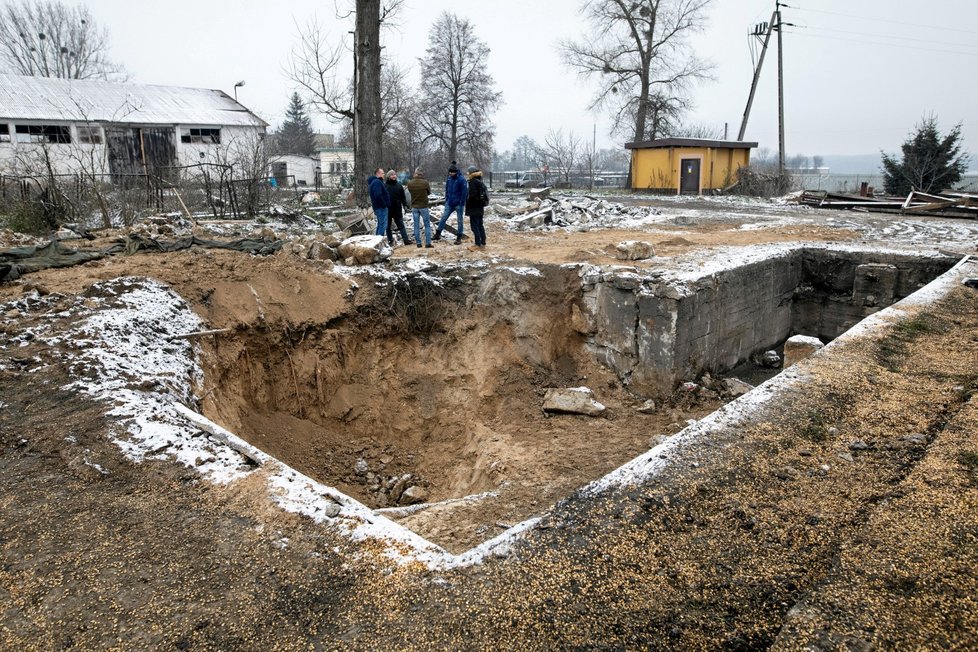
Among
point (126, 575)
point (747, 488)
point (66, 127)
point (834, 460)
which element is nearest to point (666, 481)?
point (747, 488)

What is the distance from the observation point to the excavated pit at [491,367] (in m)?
6.07

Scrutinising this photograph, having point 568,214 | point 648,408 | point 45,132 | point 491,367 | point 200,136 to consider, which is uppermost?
point 200,136

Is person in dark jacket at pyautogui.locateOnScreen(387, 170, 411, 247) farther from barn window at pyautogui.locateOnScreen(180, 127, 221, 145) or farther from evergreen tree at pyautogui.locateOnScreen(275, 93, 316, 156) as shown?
evergreen tree at pyautogui.locateOnScreen(275, 93, 316, 156)

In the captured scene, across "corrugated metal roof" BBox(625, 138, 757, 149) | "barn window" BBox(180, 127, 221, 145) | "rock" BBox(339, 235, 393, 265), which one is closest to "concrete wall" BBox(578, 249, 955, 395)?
"rock" BBox(339, 235, 393, 265)

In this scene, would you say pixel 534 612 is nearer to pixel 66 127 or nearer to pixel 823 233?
pixel 823 233

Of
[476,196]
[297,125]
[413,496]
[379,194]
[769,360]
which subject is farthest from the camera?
[297,125]

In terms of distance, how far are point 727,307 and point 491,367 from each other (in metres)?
3.36

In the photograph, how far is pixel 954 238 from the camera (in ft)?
36.2

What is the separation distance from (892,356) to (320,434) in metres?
5.44

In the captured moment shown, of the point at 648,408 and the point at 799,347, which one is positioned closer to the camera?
the point at 799,347

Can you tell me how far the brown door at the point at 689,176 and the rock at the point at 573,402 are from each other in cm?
2029

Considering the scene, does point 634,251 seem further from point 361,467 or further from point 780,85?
point 780,85

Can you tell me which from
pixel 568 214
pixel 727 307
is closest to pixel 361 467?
pixel 727 307

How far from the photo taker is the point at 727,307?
8.34m
